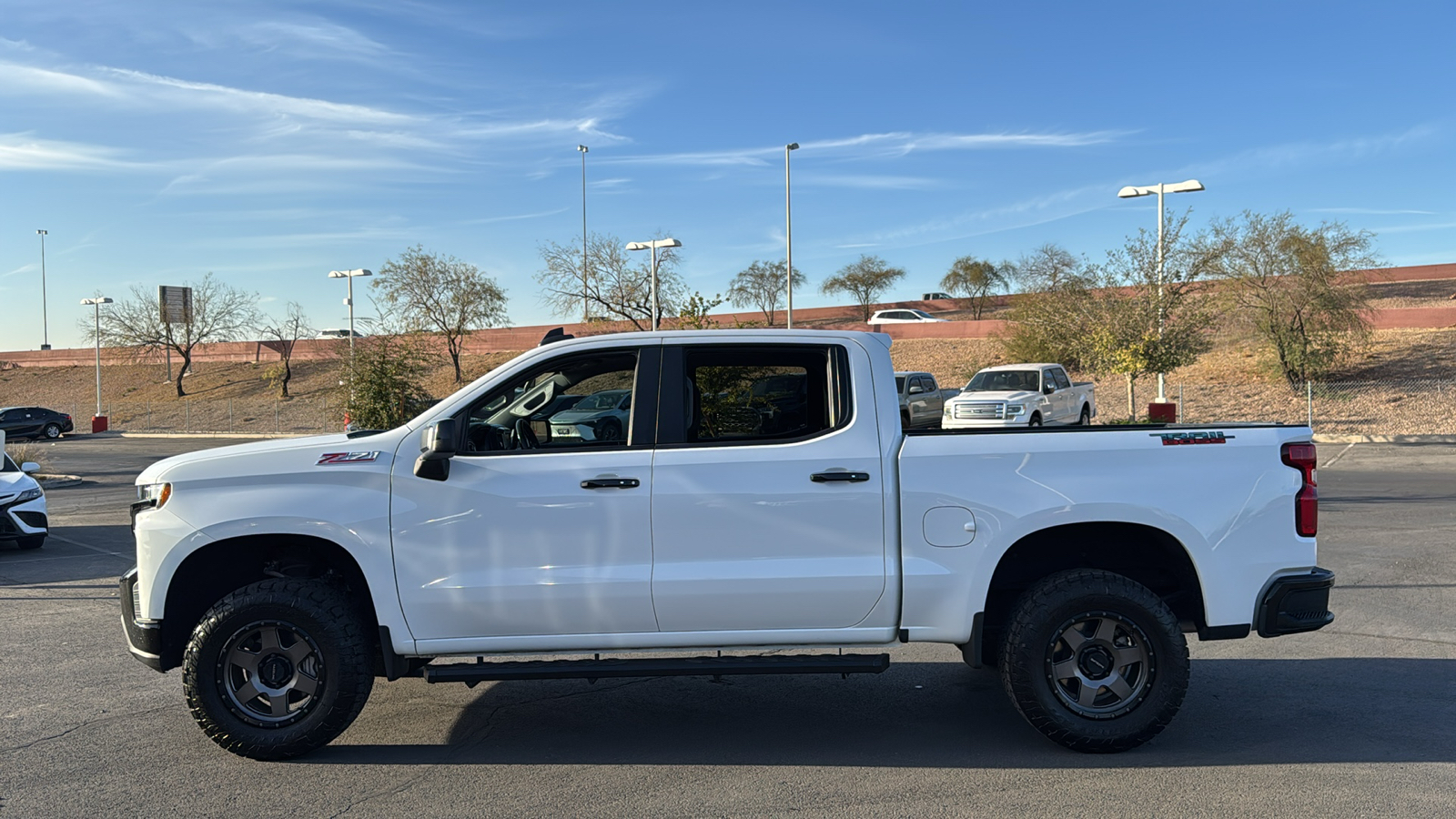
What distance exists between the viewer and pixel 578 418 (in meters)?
5.30

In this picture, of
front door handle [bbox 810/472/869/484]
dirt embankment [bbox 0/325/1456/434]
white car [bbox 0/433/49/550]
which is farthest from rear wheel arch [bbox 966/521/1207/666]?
dirt embankment [bbox 0/325/1456/434]

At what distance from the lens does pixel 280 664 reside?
5.09m

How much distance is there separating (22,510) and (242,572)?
8503 mm

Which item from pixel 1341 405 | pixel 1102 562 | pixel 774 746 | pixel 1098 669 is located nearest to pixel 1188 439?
pixel 1102 562

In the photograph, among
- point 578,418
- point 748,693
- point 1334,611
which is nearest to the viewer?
point 578,418

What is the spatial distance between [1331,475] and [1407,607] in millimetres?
11661

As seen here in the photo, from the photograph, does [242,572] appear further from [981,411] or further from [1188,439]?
[981,411]

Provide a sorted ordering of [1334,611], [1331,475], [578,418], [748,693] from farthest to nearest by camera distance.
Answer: [1331,475], [1334,611], [748,693], [578,418]

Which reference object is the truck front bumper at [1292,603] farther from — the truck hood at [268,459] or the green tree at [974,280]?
the green tree at [974,280]

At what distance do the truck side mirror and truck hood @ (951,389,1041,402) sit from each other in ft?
71.6

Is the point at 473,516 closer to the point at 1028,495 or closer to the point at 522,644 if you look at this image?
the point at 522,644

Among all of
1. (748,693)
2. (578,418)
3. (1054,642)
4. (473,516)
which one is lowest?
(748,693)

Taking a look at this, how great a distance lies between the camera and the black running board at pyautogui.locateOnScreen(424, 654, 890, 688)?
4.83m

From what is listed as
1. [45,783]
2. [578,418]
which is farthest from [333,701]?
[578,418]
